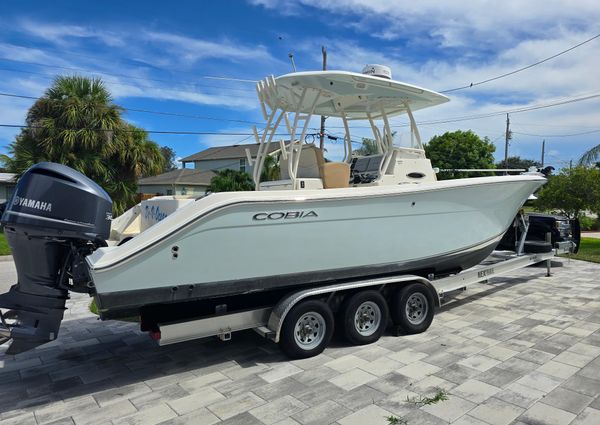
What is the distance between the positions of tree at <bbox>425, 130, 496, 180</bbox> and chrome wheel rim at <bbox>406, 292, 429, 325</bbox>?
30.2m

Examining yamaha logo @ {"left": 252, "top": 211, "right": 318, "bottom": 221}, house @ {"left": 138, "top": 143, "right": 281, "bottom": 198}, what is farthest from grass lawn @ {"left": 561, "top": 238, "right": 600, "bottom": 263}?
house @ {"left": 138, "top": 143, "right": 281, "bottom": 198}

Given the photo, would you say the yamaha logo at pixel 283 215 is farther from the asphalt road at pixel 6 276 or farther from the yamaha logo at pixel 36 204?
the asphalt road at pixel 6 276

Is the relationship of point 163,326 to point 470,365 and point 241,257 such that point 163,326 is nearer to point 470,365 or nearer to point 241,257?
point 241,257

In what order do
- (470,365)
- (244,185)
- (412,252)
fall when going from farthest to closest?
(244,185) < (412,252) < (470,365)

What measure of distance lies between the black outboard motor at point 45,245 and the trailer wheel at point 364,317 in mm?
2711

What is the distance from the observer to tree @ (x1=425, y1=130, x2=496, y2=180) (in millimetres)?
34594

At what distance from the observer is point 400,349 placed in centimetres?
500

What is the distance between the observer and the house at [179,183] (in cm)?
3559

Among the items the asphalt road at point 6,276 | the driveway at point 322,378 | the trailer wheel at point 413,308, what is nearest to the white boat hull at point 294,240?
the trailer wheel at point 413,308

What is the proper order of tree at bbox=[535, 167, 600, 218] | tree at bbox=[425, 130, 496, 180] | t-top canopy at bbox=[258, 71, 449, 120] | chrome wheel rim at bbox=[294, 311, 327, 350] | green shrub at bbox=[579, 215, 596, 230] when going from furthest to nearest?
tree at bbox=[425, 130, 496, 180], green shrub at bbox=[579, 215, 596, 230], tree at bbox=[535, 167, 600, 218], t-top canopy at bbox=[258, 71, 449, 120], chrome wheel rim at bbox=[294, 311, 327, 350]

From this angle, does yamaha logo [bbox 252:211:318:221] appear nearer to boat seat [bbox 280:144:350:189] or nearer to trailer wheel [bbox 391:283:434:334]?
boat seat [bbox 280:144:350:189]

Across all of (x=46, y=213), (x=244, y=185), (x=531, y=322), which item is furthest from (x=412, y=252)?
(x=244, y=185)

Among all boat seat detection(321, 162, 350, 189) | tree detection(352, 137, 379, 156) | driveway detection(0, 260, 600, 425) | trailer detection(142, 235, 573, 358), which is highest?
tree detection(352, 137, 379, 156)

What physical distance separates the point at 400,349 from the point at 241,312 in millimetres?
1839
